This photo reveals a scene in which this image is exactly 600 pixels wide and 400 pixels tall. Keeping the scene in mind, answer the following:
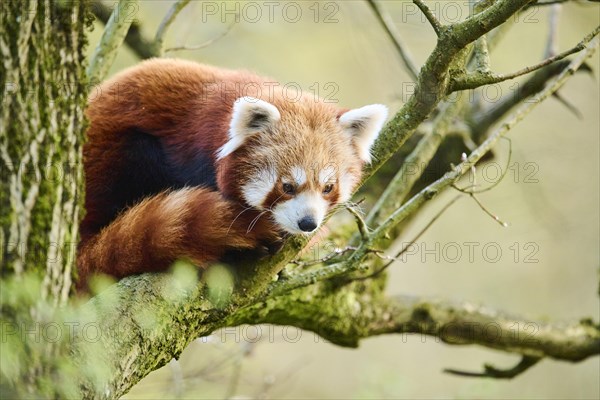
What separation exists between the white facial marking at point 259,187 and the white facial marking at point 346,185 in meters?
0.39

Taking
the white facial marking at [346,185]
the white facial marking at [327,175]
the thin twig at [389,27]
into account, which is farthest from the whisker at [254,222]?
the thin twig at [389,27]

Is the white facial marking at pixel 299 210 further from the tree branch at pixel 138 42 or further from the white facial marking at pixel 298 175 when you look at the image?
the tree branch at pixel 138 42

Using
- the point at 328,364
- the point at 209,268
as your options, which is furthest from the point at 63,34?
the point at 328,364

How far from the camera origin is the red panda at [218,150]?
3.32m

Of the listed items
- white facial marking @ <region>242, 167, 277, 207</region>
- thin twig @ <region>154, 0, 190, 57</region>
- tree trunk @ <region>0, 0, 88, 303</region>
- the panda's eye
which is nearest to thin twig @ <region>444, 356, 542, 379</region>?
the panda's eye

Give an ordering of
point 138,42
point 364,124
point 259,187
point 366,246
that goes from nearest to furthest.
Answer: point 366,246 < point 259,187 < point 364,124 < point 138,42

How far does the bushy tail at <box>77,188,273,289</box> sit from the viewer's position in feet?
9.51

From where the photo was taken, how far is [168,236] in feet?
9.60

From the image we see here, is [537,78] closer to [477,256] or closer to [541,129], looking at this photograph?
[541,129]

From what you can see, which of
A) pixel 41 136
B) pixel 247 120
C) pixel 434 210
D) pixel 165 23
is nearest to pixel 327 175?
pixel 247 120

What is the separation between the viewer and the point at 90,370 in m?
2.09

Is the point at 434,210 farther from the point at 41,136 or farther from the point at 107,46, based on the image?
the point at 41,136

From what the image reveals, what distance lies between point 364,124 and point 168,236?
4.89 ft

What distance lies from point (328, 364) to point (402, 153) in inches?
232
